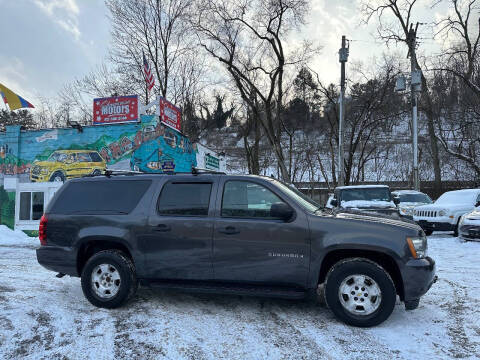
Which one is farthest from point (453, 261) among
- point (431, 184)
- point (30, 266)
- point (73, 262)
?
point (431, 184)

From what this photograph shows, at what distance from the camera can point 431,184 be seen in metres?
32.4

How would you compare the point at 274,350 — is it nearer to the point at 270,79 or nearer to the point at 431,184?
the point at 270,79

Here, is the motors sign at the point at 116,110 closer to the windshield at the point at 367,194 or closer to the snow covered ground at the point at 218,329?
the windshield at the point at 367,194

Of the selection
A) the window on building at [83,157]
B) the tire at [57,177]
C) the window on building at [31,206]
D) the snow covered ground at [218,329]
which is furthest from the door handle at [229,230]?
the window on building at [31,206]

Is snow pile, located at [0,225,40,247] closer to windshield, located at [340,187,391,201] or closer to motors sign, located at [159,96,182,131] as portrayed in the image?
motors sign, located at [159,96,182,131]

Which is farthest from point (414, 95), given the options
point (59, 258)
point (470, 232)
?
point (59, 258)

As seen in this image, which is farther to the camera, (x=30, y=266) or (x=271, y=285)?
(x=30, y=266)

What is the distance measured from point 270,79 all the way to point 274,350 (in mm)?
23023

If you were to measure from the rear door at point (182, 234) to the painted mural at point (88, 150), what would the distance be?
414 inches

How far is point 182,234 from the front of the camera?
4719 mm

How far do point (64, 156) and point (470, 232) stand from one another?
596 inches

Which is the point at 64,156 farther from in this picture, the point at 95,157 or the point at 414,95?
the point at 414,95

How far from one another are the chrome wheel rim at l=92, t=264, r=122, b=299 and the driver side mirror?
7.61 feet

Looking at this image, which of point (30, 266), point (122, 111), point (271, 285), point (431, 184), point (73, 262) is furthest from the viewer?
point (431, 184)
